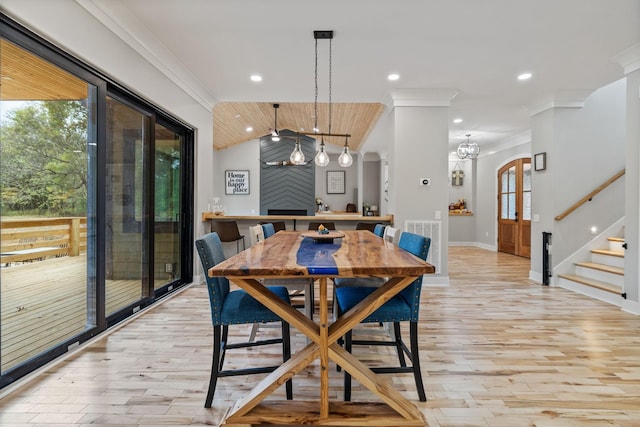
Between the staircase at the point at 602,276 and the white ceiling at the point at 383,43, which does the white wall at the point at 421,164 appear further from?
the staircase at the point at 602,276

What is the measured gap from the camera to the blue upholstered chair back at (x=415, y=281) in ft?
6.11

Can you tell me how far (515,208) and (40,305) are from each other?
8239 millimetres

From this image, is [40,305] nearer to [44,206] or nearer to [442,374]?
[44,206]

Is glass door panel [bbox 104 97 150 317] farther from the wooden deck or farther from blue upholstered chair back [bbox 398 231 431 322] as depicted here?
blue upholstered chair back [bbox 398 231 431 322]

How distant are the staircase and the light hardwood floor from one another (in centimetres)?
44

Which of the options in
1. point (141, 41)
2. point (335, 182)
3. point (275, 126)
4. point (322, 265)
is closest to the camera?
point (322, 265)

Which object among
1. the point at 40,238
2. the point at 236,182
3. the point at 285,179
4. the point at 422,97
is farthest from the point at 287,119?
the point at 40,238

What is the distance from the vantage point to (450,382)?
6.63ft

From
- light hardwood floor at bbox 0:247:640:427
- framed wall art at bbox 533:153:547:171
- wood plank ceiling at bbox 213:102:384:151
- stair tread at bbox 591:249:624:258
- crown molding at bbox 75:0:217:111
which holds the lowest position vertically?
light hardwood floor at bbox 0:247:640:427

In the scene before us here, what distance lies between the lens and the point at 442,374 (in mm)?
2115

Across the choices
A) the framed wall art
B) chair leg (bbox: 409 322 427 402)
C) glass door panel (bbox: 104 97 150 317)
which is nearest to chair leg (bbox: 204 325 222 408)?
chair leg (bbox: 409 322 427 402)

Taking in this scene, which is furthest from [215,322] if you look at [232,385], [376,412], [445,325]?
[445,325]

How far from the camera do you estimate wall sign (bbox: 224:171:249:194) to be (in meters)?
8.72

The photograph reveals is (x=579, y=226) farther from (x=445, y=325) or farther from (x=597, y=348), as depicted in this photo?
(x=445, y=325)
